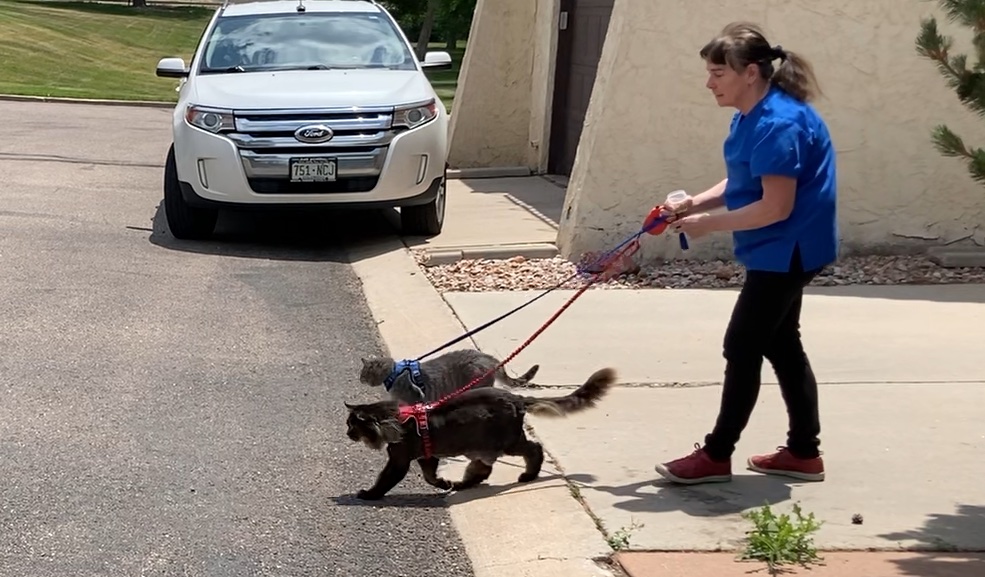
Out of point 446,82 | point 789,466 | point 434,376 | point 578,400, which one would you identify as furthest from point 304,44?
point 446,82

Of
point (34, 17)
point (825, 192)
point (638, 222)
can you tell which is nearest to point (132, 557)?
point (825, 192)

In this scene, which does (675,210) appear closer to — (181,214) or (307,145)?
(307,145)

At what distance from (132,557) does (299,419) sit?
1.68 metres

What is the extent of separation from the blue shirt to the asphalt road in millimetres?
1543

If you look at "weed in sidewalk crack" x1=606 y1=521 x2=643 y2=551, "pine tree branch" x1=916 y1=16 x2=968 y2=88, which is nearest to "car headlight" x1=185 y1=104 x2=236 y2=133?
"weed in sidewalk crack" x1=606 y1=521 x2=643 y2=551

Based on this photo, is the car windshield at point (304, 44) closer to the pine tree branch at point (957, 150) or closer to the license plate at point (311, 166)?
the license plate at point (311, 166)

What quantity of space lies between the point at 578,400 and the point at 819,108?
4.83 metres

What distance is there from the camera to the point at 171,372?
269 inches

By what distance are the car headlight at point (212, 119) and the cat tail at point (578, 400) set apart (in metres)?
5.49

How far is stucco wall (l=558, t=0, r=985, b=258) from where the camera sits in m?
9.37

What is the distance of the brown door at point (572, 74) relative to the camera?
13711 millimetres

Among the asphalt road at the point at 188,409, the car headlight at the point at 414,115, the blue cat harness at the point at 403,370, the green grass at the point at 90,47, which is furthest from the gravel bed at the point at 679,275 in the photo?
the green grass at the point at 90,47

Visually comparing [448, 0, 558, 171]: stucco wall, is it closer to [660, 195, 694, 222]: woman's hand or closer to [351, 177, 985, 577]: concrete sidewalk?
[351, 177, 985, 577]: concrete sidewalk

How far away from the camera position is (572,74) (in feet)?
47.4
